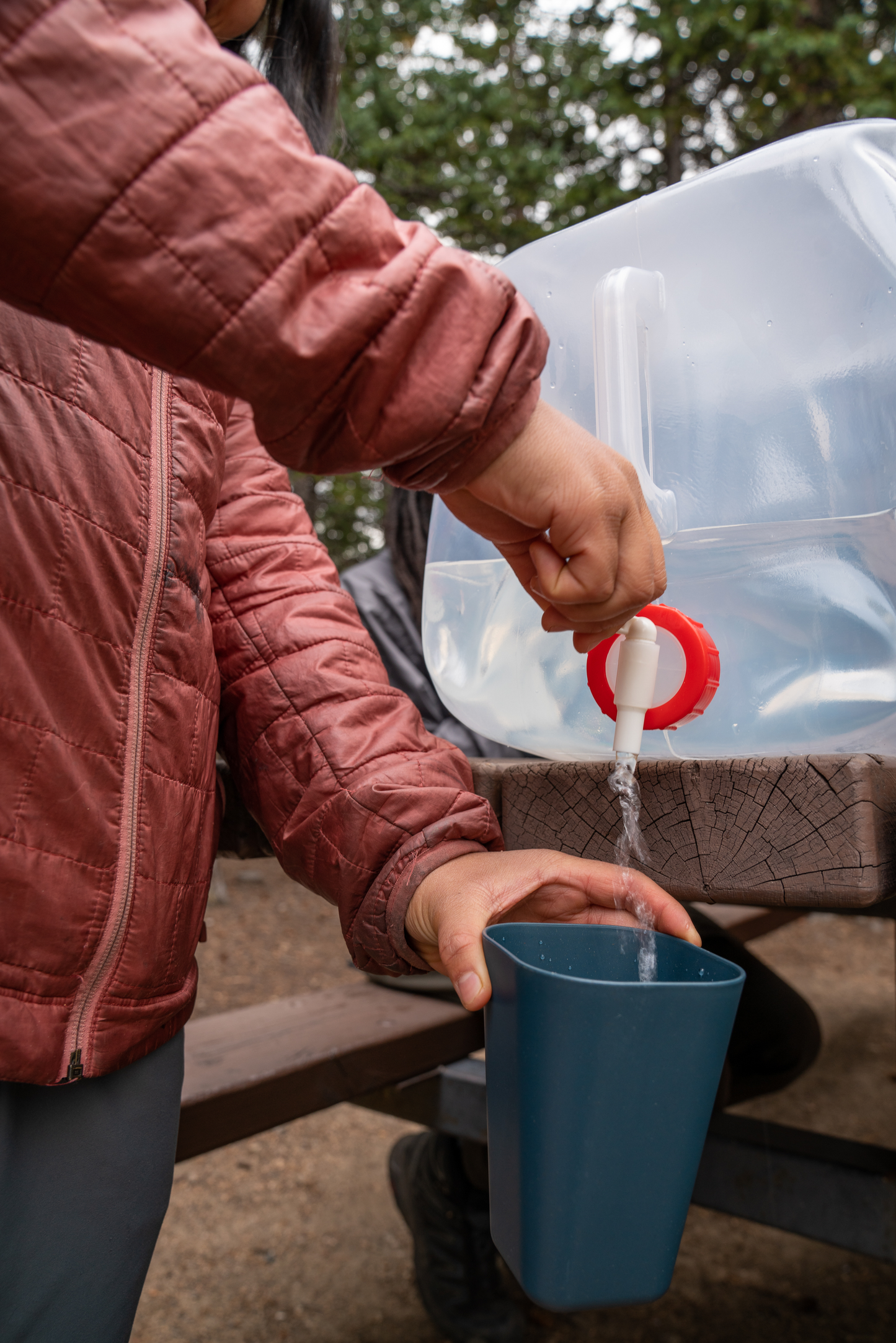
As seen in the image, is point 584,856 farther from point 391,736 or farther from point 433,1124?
point 433,1124

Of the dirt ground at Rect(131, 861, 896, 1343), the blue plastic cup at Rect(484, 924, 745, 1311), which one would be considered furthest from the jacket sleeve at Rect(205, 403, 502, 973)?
the dirt ground at Rect(131, 861, 896, 1343)

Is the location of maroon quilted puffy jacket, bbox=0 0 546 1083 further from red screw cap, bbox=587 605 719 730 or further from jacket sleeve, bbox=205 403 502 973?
red screw cap, bbox=587 605 719 730

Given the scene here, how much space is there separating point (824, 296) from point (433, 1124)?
146cm

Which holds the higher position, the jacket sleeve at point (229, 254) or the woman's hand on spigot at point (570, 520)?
the jacket sleeve at point (229, 254)

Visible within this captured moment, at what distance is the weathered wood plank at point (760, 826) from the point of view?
0.68 meters

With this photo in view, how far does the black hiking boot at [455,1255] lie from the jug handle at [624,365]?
1.43 metres

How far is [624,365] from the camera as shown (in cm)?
93

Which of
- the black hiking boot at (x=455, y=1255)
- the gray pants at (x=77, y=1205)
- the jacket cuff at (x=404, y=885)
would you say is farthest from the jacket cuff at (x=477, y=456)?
the black hiking boot at (x=455, y=1255)

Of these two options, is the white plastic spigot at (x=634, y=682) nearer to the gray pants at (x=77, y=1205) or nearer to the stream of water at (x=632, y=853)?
the stream of water at (x=632, y=853)

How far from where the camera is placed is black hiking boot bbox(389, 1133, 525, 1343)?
179 centimetres

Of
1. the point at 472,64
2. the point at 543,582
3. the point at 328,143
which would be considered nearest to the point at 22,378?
the point at 543,582

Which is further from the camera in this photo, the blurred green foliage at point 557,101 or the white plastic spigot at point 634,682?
the blurred green foliage at point 557,101

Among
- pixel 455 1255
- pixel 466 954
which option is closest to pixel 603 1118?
pixel 466 954

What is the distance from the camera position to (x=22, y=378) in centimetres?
71
